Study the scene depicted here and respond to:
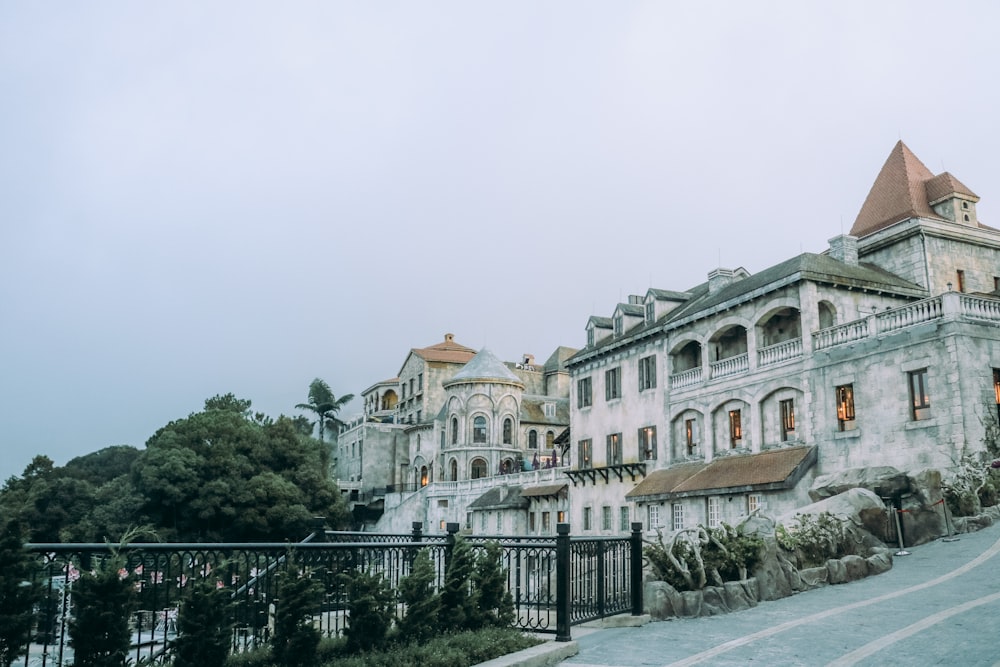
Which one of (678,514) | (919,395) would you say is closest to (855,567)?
(919,395)

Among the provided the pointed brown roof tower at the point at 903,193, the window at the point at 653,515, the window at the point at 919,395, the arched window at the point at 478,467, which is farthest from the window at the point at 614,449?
the arched window at the point at 478,467

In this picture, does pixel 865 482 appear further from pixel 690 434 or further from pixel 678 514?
pixel 690 434

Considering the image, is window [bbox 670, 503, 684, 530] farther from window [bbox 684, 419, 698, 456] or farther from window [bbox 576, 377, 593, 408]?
window [bbox 576, 377, 593, 408]

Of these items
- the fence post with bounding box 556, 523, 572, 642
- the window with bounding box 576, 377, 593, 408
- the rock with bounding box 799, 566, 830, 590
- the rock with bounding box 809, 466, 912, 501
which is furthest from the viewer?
the window with bounding box 576, 377, 593, 408

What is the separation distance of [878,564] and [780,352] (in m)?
14.7

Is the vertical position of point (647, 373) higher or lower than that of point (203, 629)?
higher

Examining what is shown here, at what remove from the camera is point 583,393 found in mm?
46656

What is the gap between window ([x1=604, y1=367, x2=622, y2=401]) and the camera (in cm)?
4353

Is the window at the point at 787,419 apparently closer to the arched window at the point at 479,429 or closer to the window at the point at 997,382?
the window at the point at 997,382

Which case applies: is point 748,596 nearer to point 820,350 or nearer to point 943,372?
point 943,372

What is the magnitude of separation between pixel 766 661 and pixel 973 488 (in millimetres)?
15777

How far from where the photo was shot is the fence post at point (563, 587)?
39.8 ft

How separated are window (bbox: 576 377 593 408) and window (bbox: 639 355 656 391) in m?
4.94

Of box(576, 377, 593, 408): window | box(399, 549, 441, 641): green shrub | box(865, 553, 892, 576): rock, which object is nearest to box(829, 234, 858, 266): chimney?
box(576, 377, 593, 408): window
